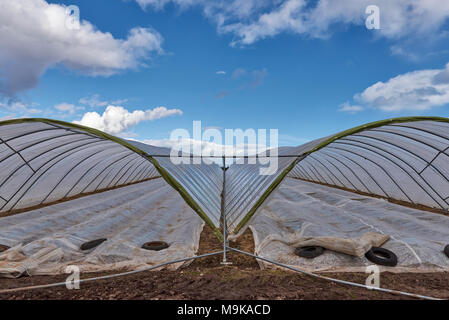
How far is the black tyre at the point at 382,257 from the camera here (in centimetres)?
541

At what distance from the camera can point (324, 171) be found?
59.7 ft

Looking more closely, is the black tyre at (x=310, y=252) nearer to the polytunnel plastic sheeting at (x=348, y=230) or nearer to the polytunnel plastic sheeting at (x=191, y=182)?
the polytunnel plastic sheeting at (x=348, y=230)

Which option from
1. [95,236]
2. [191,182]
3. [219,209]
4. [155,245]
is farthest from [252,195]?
[95,236]

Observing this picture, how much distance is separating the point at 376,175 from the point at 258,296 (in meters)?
12.0

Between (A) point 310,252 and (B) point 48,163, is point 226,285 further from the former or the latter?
(B) point 48,163

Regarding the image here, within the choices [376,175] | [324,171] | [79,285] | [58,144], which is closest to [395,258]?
[79,285]

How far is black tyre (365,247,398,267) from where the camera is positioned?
5.41 metres

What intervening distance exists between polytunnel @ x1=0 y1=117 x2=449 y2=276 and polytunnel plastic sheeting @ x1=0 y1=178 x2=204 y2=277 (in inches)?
1.2

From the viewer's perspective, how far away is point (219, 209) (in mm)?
8984

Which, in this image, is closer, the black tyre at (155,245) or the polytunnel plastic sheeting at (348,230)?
the polytunnel plastic sheeting at (348,230)

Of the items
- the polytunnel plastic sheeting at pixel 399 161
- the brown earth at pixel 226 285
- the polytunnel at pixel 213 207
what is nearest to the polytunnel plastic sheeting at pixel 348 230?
the polytunnel at pixel 213 207

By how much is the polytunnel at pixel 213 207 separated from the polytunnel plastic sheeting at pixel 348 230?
0.03 meters
